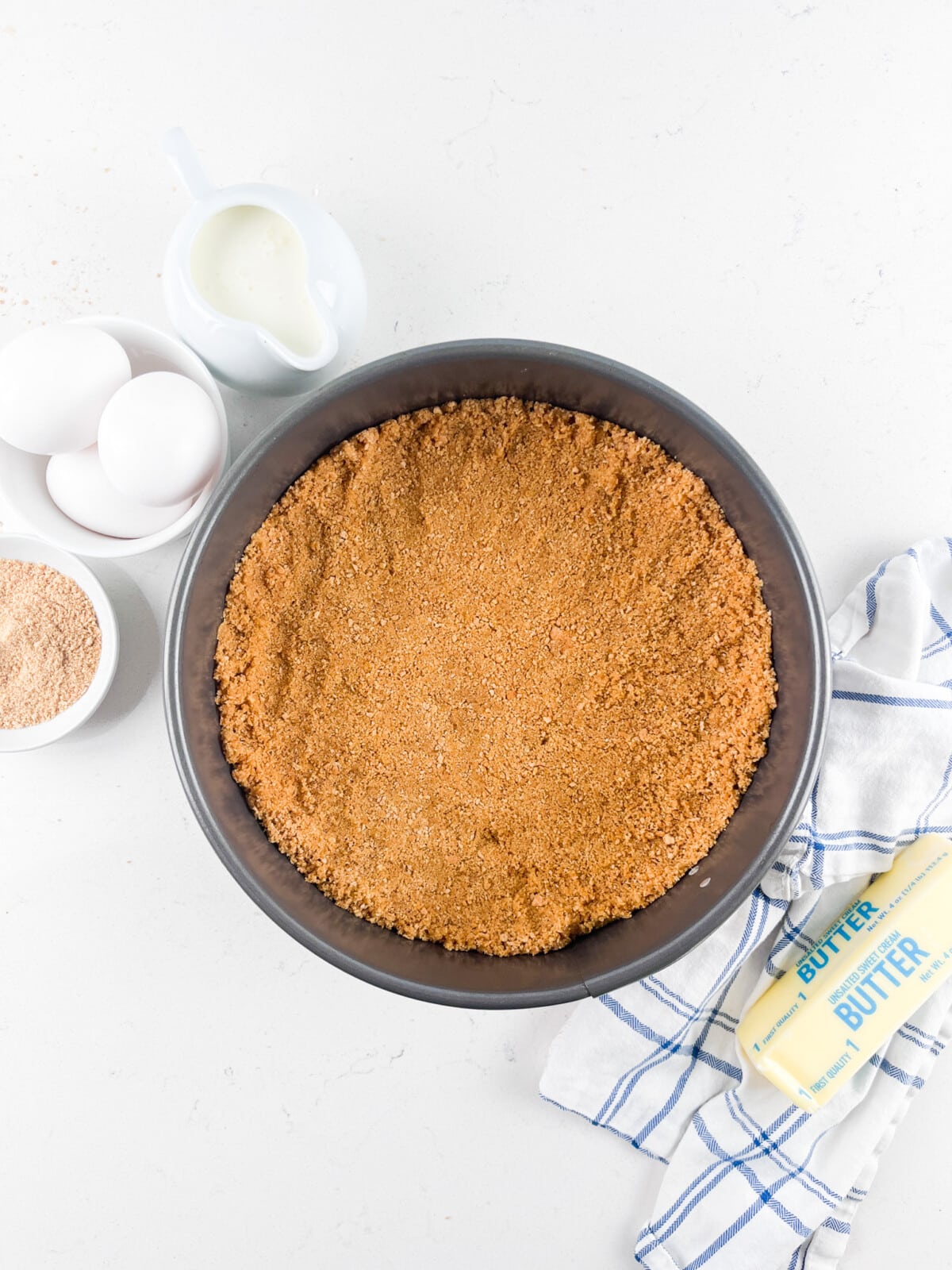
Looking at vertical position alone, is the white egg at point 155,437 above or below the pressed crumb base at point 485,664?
above

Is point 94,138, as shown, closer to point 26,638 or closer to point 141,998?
point 26,638

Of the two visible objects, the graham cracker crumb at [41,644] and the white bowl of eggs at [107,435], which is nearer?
the white bowl of eggs at [107,435]

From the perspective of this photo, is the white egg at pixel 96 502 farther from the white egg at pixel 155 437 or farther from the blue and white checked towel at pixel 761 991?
the blue and white checked towel at pixel 761 991

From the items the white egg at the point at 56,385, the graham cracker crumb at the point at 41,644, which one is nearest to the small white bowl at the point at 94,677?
the graham cracker crumb at the point at 41,644

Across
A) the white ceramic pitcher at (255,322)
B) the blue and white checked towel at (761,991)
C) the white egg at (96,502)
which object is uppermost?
the white ceramic pitcher at (255,322)

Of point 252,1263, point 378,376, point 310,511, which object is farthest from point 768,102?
point 252,1263

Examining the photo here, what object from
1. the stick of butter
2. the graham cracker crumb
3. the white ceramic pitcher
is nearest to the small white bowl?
the graham cracker crumb
